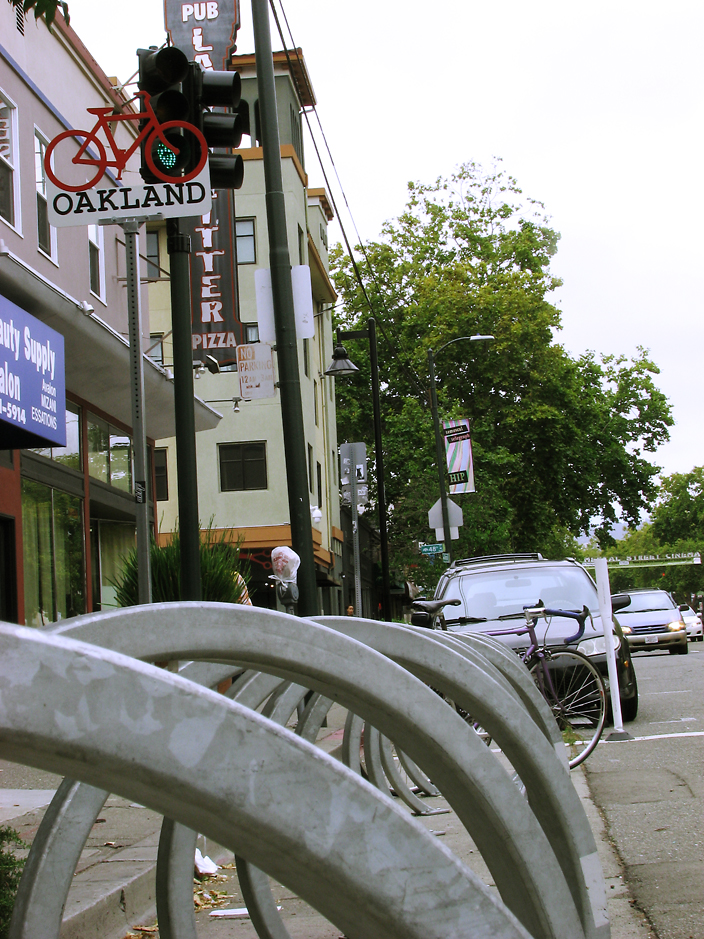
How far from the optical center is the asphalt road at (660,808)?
174 inches

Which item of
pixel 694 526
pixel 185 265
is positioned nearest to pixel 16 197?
pixel 185 265

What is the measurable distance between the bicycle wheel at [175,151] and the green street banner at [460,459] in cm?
2143

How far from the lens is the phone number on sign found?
1024 centimetres

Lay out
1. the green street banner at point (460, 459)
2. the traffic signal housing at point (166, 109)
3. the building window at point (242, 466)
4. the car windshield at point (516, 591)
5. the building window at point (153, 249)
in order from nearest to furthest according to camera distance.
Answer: the traffic signal housing at point (166, 109)
the car windshield at point (516, 591)
the green street banner at point (460, 459)
the building window at point (153, 249)
the building window at point (242, 466)

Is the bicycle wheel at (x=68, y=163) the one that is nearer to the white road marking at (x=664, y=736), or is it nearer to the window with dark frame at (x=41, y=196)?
the white road marking at (x=664, y=736)

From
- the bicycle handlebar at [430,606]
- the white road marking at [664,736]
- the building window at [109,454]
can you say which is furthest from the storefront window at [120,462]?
the white road marking at [664,736]

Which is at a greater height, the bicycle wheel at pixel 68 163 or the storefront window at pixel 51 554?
the bicycle wheel at pixel 68 163

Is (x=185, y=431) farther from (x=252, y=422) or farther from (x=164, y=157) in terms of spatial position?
(x=252, y=422)

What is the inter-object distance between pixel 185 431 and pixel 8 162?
6.85 metres

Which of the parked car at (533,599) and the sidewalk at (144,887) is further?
the parked car at (533,599)

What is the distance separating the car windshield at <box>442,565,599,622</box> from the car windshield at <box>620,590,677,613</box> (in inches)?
611

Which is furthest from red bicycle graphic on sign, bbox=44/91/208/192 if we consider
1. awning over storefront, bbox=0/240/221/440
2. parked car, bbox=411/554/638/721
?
parked car, bbox=411/554/638/721

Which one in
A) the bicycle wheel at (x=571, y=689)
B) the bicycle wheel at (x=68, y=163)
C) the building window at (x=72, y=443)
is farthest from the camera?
the building window at (x=72, y=443)

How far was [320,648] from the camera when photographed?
1743 mm
